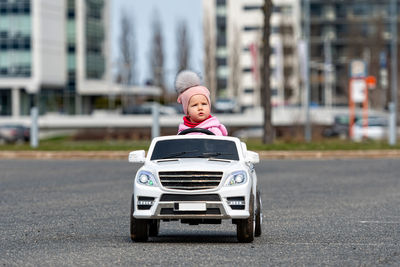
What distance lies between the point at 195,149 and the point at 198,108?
834mm

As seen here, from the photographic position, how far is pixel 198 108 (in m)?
11.3

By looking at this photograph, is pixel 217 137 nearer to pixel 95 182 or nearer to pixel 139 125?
pixel 95 182

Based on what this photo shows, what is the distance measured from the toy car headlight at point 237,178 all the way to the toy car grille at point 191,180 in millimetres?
105

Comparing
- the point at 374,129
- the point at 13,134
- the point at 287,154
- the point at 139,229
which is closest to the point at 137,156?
the point at 139,229

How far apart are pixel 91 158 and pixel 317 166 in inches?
339

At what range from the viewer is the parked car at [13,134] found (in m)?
59.8

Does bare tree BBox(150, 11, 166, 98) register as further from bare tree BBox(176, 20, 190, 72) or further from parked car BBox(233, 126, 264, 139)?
parked car BBox(233, 126, 264, 139)

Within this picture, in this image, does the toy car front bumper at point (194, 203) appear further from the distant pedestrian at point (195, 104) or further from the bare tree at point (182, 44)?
the bare tree at point (182, 44)

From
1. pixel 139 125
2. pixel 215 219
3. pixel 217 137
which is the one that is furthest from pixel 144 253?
pixel 139 125

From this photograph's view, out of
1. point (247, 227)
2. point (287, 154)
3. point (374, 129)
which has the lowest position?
point (374, 129)

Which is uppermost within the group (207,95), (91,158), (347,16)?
(347,16)

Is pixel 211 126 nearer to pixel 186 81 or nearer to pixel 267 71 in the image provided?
pixel 186 81

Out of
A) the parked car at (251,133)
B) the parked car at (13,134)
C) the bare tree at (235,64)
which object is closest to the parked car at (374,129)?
the parked car at (251,133)

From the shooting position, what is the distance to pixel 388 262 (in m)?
9.01
